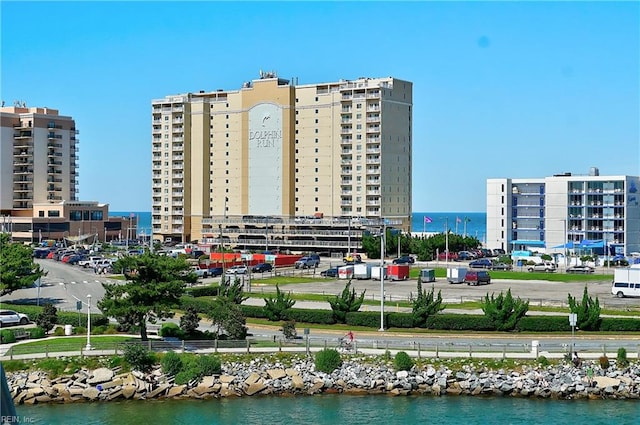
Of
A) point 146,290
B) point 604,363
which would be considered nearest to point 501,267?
point 604,363

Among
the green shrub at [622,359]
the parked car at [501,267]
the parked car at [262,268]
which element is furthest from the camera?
the parked car at [501,267]

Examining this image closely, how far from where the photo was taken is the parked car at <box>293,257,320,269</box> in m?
102

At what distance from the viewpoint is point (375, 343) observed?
4284 centimetres

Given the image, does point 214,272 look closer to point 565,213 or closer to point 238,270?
point 238,270

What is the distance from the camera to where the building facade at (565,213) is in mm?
117375

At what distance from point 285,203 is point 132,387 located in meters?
102

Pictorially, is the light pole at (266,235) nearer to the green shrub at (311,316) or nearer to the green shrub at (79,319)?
the green shrub at (311,316)

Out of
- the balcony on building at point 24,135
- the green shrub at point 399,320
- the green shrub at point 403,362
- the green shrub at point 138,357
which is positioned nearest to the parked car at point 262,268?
the green shrub at point 399,320

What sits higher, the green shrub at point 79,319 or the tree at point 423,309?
the tree at point 423,309

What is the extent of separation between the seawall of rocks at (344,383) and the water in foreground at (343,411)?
1.48ft

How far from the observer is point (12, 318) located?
166 feet

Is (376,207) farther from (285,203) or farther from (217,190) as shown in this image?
(217,190)

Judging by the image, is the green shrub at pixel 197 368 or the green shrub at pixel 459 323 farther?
the green shrub at pixel 459 323

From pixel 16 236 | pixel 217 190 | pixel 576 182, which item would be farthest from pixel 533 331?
pixel 16 236
